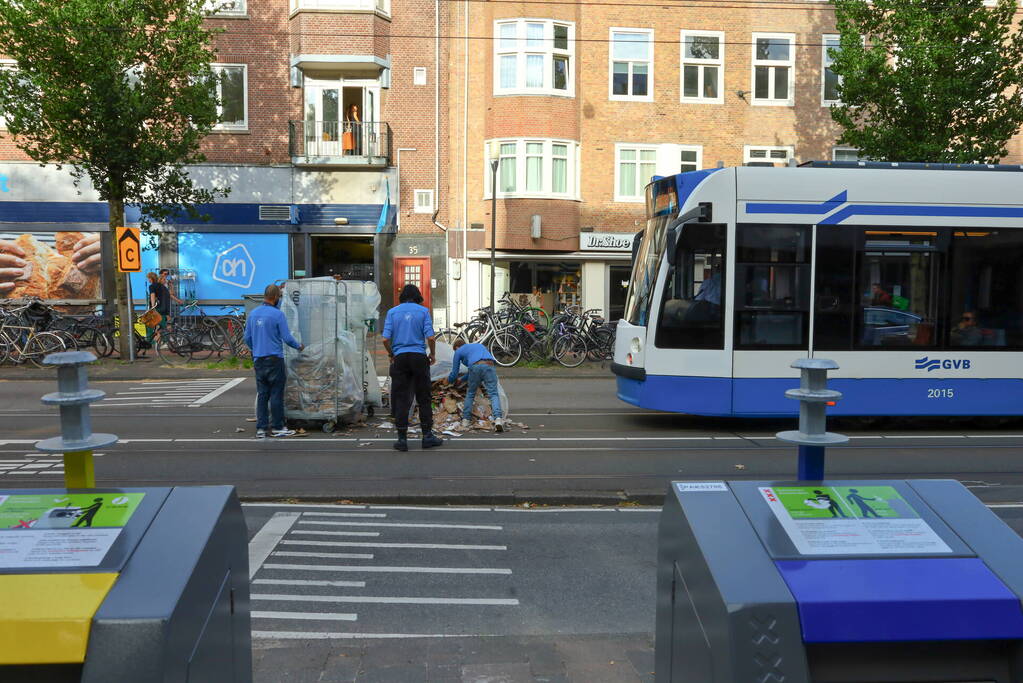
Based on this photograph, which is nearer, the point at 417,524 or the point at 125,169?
the point at 417,524

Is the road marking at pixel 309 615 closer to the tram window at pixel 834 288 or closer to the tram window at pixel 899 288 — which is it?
the tram window at pixel 834 288

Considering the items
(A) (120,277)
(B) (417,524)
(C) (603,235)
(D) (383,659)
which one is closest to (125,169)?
(A) (120,277)

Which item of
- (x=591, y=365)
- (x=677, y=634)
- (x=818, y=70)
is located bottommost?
(x=591, y=365)

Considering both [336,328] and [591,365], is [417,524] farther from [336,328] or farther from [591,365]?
[591,365]

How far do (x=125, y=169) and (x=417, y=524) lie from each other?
14370 mm

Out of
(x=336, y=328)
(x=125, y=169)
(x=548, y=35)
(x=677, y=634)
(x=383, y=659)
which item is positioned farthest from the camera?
(x=548, y=35)

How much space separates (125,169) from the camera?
61.1 ft

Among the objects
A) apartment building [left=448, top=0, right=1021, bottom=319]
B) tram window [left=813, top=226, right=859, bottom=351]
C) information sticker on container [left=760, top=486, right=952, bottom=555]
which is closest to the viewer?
information sticker on container [left=760, top=486, right=952, bottom=555]

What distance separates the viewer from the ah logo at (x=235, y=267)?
967 inches

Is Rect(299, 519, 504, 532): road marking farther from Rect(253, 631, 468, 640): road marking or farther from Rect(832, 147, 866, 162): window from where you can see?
Rect(832, 147, 866, 162): window

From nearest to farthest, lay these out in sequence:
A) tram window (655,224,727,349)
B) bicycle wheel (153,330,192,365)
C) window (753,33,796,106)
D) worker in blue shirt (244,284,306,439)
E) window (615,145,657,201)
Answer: worker in blue shirt (244,284,306,439)
tram window (655,224,727,349)
bicycle wheel (153,330,192,365)
window (615,145,657,201)
window (753,33,796,106)

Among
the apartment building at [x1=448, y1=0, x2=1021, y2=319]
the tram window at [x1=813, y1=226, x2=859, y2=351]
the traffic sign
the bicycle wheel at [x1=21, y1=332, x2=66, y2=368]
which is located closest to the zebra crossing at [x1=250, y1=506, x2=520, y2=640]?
the tram window at [x1=813, y1=226, x2=859, y2=351]

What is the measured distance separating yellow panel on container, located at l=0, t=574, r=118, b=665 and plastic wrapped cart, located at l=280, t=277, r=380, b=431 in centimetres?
900

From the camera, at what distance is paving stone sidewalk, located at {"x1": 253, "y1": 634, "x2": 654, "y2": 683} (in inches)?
155
